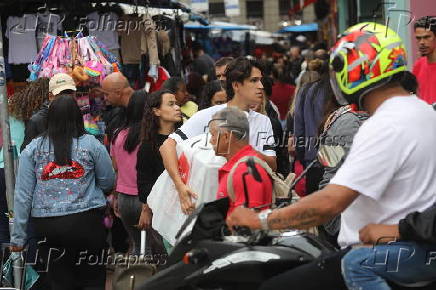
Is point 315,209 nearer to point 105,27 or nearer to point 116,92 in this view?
point 116,92

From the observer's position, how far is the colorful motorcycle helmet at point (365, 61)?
4.19 m

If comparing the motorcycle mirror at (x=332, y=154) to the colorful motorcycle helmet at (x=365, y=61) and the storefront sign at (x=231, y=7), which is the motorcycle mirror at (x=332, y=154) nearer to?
the colorful motorcycle helmet at (x=365, y=61)

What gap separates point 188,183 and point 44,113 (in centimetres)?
215

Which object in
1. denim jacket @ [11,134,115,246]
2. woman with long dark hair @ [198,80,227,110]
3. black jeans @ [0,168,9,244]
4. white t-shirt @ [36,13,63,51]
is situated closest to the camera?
denim jacket @ [11,134,115,246]

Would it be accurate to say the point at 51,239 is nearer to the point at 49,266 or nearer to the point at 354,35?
the point at 49,266

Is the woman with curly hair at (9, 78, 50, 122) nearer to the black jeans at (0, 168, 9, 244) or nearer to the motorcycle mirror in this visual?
the black jeans at (0, 168, 9, 244)

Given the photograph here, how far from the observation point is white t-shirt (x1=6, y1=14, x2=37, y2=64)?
40.6 ft

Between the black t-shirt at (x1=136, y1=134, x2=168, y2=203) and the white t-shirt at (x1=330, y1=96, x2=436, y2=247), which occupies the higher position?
the white t-shirt at (x1=330, y1=96, x2=436, y2=247)

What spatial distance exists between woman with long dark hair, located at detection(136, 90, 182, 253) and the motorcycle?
10.4ft

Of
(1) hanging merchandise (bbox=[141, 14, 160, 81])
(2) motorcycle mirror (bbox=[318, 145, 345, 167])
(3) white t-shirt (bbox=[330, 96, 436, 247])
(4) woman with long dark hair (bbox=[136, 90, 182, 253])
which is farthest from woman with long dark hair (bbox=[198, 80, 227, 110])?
(3) white t-shirt (bbox=[330, 96, 436, 247])

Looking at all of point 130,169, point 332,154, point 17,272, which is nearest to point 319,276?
point 332,154

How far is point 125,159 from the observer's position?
8.52m

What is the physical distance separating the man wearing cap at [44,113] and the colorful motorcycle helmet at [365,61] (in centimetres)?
411

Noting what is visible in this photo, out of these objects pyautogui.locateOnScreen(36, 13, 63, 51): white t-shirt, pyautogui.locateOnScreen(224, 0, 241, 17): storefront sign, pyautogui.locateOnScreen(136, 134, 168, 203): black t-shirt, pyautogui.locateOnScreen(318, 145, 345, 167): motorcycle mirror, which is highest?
pyautogui.locateOnScreen(36, 13, 63, 51): white t-shirt
